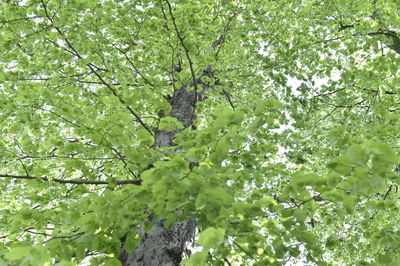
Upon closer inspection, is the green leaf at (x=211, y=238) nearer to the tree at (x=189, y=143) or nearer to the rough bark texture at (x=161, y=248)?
the tree at (x=189, y=143)

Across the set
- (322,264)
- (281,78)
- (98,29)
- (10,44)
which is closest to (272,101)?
(322,264)

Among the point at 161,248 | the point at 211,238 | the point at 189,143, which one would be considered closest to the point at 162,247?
the point at 161,248

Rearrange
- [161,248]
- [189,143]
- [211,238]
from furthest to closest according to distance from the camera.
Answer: [161,248] → [189,143] → [211,238]

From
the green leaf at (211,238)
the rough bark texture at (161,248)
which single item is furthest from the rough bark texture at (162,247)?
the green leaf at (211,238)

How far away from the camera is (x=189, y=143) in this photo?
8.05 feet

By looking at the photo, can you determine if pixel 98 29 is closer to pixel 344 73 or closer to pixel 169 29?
pixel 169 29

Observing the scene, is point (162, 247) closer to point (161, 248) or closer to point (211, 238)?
point (161, 248)

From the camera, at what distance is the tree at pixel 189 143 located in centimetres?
200

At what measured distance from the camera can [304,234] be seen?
2.20 metres

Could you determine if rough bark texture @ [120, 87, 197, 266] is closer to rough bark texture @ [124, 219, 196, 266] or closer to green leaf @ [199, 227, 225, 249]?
A: rough bark texture @ [124, 219, 196, 266]

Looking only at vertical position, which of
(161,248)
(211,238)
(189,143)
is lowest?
(211,238)

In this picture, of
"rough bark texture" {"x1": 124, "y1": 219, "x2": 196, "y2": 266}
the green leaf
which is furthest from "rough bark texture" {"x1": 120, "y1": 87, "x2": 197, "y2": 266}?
the green leaf

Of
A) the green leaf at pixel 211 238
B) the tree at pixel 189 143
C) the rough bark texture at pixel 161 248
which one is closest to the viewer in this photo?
the green leaf at pixel 211 238

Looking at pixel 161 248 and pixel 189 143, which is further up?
pixel 189 143
